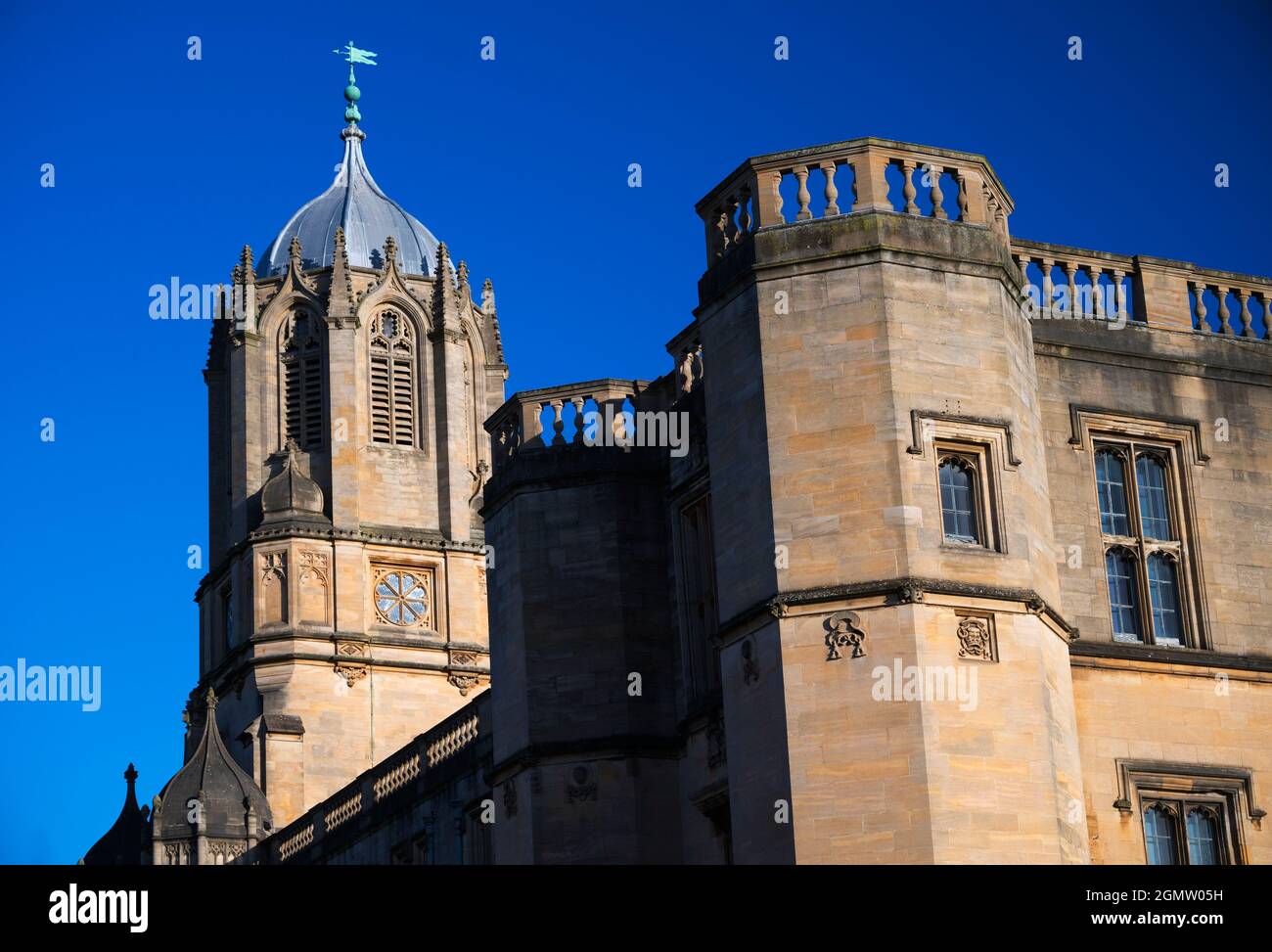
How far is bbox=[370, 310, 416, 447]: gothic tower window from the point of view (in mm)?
53094

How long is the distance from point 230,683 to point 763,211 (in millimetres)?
30830

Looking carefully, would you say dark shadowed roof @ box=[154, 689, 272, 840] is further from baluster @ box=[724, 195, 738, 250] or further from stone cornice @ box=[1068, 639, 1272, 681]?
stone cornice @ box=[1068, 639, 1272, 681]

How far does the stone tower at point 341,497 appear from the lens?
5000cm

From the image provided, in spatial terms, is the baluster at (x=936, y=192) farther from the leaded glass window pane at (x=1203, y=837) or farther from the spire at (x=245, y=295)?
the spire at (x=245, y=295)

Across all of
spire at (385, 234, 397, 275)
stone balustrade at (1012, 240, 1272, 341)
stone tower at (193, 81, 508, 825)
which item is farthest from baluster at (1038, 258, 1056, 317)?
spire at (385, 234, 397, 275)

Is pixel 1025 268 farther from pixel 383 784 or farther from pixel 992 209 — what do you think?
pixel 383 784

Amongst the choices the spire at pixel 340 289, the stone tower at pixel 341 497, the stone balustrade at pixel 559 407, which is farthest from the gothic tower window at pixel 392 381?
the stone balustrade at pixel 559 407

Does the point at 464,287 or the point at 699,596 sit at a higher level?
the point at 464,287

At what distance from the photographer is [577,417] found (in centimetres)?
2727

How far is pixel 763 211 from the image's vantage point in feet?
76.1

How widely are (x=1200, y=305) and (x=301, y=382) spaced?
101 ft

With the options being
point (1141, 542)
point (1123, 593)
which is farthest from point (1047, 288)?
point (1123, 593)

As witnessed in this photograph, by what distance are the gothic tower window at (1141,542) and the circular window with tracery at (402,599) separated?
1109 inches
